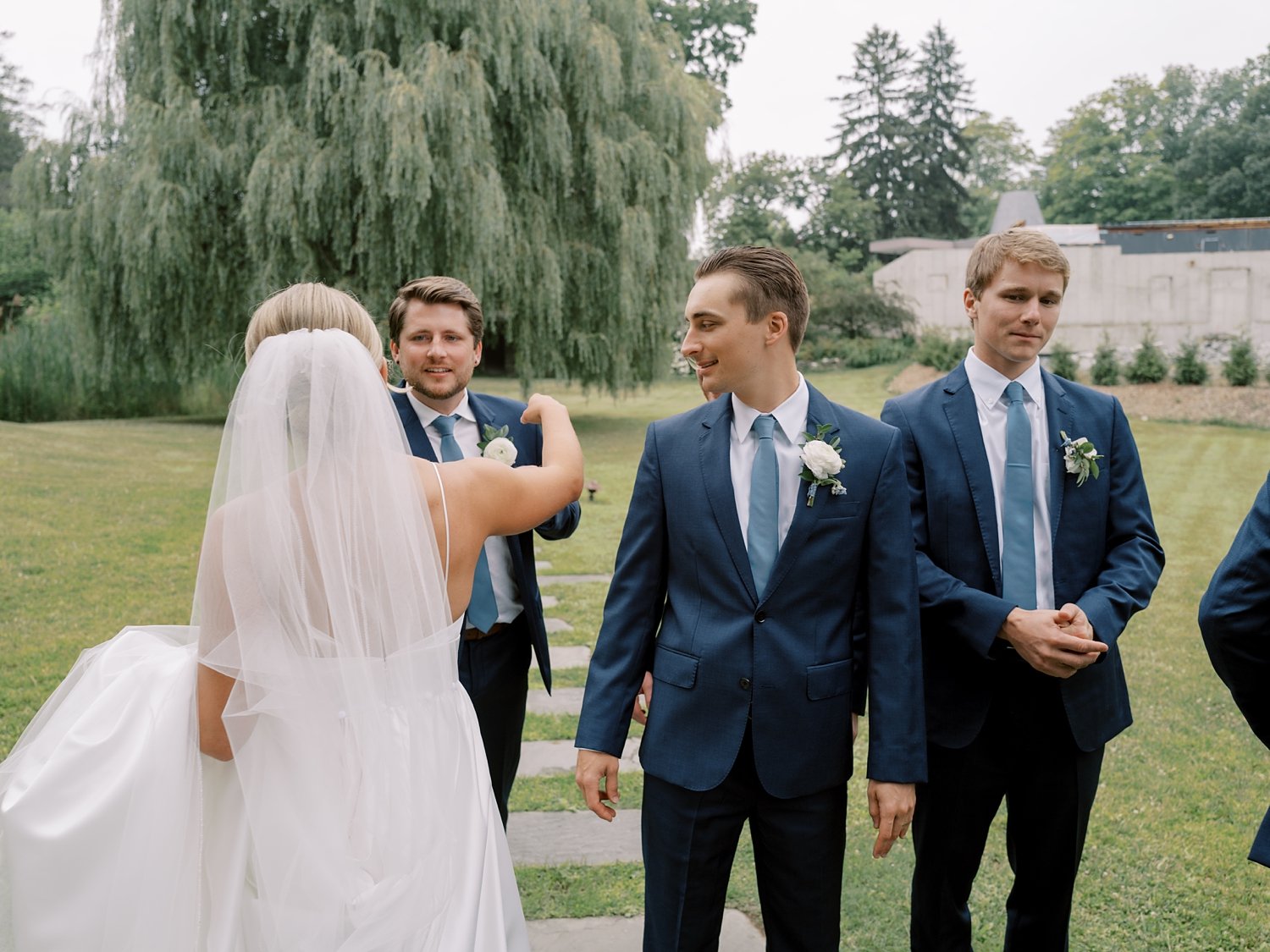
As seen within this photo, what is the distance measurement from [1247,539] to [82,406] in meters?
20.7

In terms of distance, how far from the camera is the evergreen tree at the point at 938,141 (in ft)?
168

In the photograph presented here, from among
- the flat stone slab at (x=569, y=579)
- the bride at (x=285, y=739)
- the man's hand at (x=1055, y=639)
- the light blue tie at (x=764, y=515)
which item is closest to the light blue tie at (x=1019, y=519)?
the man's hand at (x=1055, y=639)

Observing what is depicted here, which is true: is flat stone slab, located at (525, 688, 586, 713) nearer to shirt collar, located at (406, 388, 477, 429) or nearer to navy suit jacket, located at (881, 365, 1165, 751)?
shirt collar, located at (406, 388, 477, 429)

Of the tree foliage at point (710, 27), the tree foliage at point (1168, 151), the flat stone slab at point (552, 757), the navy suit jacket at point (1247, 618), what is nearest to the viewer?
the navy suit jacket at point (1247, 618)

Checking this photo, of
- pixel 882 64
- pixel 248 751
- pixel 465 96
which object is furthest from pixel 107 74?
pixel 882 64

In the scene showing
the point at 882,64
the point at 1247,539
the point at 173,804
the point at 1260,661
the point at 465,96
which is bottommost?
the point at 173,804

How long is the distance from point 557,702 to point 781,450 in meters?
3.37

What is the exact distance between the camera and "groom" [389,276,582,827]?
3086 millimetres

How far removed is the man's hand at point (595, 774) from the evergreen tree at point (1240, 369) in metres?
23.3

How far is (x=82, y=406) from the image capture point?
62.2 feet

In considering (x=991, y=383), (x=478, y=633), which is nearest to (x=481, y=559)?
(x=478, y=633)

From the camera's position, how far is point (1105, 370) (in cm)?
2228

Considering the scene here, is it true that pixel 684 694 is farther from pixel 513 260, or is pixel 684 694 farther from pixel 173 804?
pixel 513 260

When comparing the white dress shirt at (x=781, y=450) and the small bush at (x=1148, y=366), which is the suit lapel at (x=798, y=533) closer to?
the white dress shirt at (x=781, y=450)
